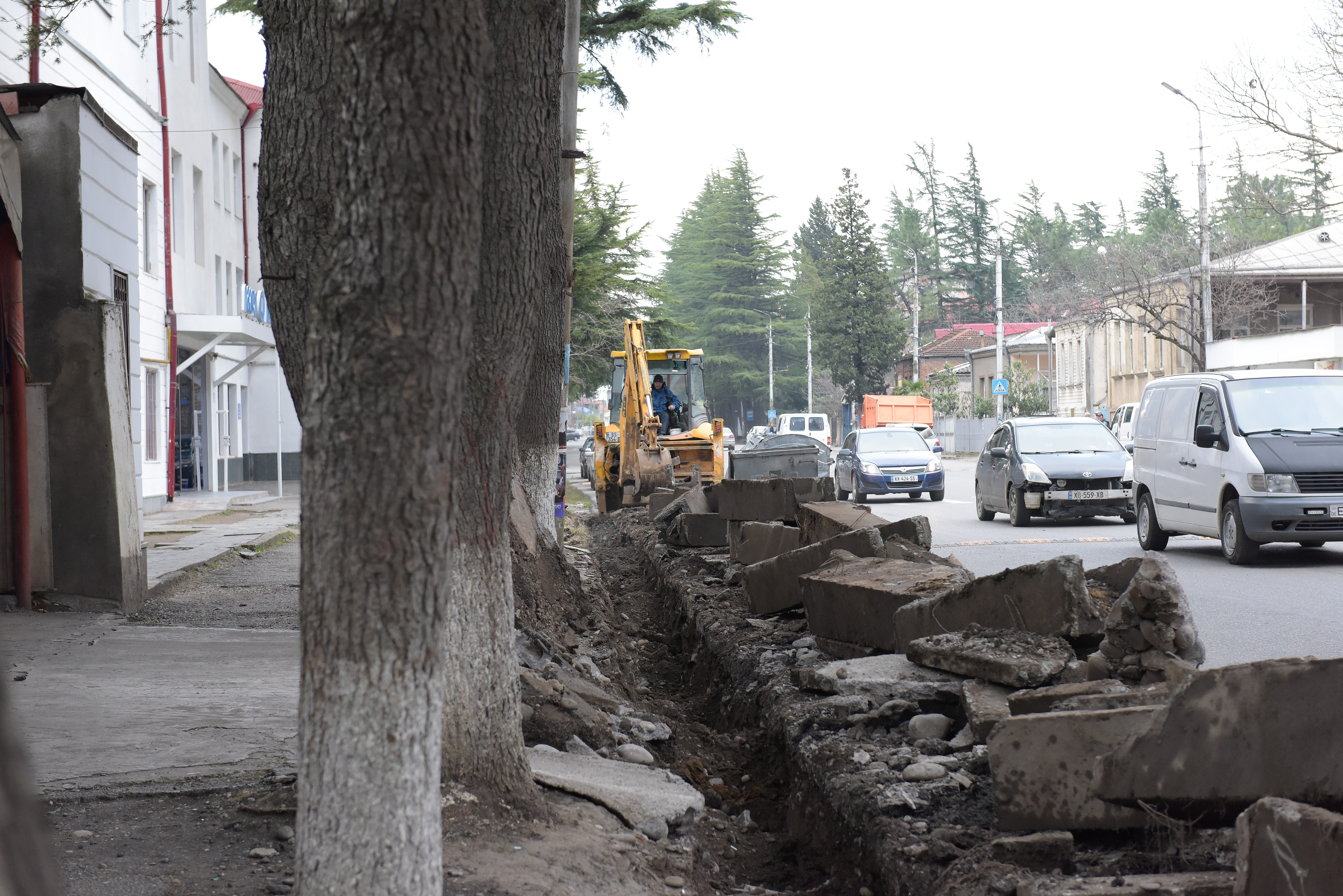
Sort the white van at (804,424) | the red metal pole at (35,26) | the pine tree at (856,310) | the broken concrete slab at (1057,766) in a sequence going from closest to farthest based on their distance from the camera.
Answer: the broken concrete slab at (1057,766) < the red metal pole at (35,26) < the white van at (804,424) < the pine tree at (856,310)

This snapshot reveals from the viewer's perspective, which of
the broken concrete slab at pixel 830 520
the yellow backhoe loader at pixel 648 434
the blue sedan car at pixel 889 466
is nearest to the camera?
the broken concrete slab at pixel 830 520

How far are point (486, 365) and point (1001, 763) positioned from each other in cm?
229

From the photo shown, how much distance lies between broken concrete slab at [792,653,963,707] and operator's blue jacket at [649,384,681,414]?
17849 millimetres

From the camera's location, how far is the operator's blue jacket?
2441 centimetres

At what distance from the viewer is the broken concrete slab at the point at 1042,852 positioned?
3594mm

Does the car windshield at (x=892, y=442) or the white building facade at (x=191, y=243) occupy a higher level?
the white building facade at (x=191, y=243)

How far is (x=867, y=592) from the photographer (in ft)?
22.9

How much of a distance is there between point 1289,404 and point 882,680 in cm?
861

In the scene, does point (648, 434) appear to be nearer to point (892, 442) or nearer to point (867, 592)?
point (892, 442)

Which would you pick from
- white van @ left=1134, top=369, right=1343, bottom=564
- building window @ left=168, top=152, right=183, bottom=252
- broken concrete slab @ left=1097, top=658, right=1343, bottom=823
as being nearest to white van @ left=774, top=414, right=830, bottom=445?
building window @ left=168, top=152, right=183, bottom=252

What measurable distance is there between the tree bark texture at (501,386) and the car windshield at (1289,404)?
A: 31.7 feet

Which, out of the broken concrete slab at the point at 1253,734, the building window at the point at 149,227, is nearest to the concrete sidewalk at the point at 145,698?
the broken concrete slab at the point at 1253,734

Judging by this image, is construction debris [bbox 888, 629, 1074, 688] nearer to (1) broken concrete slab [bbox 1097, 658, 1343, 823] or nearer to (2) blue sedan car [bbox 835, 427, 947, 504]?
(1) broken concrete slab [bbox 1097, 658, 1343, 823]

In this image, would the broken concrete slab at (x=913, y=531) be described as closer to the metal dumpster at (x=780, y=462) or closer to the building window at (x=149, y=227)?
the metal dumpster at (x=780, y=462)
